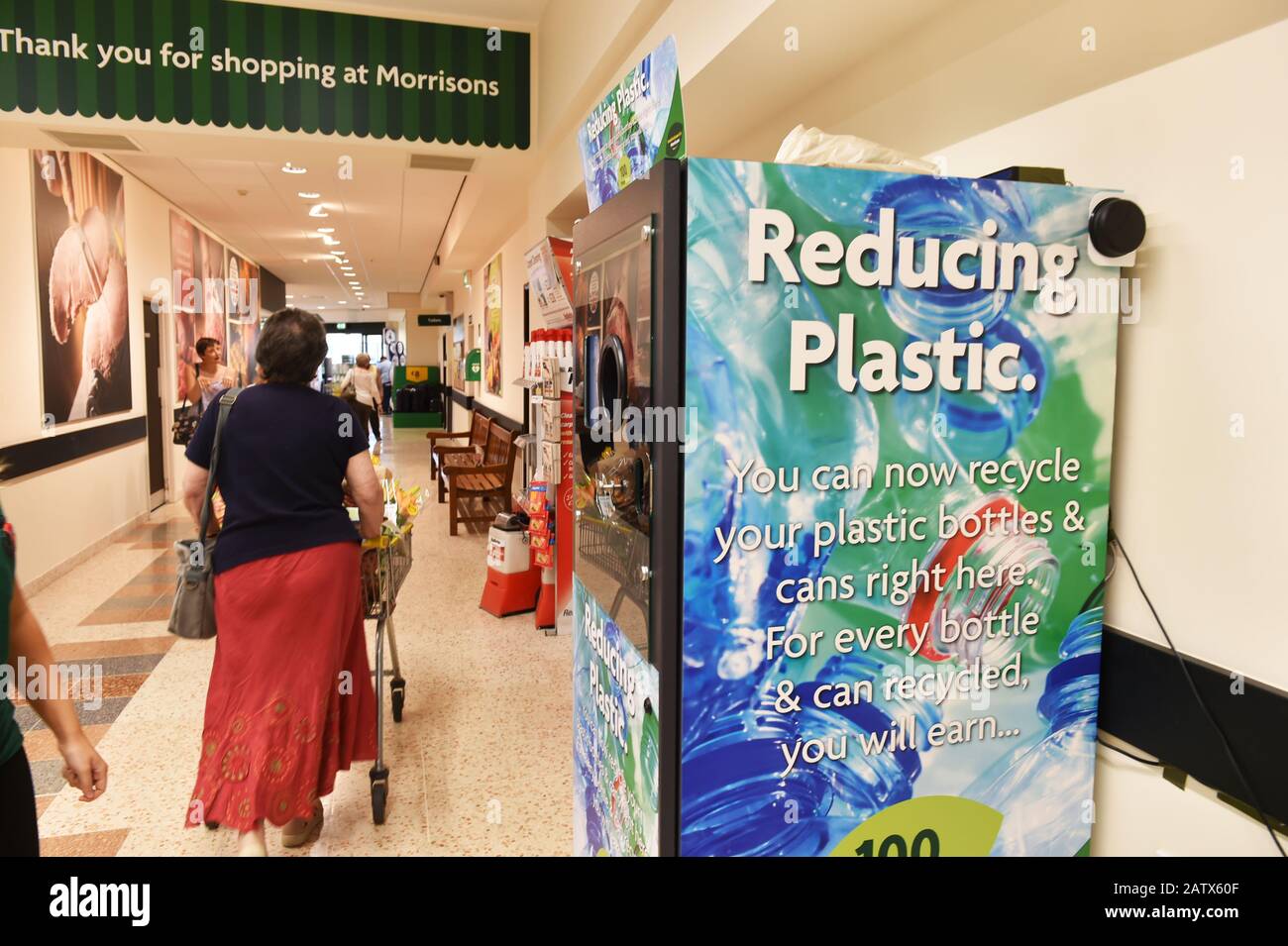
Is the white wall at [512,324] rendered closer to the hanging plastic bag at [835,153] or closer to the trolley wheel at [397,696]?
the trolley wheel at [397,696]

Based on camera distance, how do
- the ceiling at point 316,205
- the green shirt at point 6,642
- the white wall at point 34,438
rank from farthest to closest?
1. the ceiling at point 316,205
2. the white wall at point 34,438
3. the green shirt at point 6,642

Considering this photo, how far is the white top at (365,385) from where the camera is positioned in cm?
1216

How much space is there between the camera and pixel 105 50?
4.94m

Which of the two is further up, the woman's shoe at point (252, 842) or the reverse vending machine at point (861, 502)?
the reverse vending machine at point (861, 502)

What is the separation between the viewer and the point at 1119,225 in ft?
5.94

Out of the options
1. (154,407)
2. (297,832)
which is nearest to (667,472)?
(297,832)

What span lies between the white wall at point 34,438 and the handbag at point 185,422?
1.81 feet

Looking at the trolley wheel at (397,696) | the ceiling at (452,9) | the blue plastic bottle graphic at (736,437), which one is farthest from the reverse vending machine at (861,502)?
the ceiling at (452,9)

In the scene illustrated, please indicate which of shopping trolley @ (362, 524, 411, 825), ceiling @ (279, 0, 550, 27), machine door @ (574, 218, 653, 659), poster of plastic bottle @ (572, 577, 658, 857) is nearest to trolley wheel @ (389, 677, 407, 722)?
shopping trolley @ (362, 524, 411, 825)

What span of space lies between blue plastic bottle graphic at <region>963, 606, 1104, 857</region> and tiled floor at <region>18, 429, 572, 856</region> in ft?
5.14

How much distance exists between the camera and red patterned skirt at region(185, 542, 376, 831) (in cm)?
267

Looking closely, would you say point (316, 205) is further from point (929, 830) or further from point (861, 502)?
point (929, 830)
